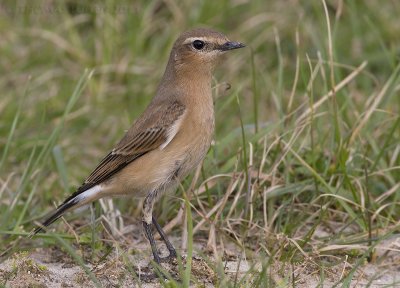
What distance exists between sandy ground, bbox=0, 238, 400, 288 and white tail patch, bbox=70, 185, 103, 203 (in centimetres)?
43

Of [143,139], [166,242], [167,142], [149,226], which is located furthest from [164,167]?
[166,242]

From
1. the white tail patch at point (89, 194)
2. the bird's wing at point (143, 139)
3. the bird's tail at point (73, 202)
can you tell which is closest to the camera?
the bird's tail at point (73, 202)

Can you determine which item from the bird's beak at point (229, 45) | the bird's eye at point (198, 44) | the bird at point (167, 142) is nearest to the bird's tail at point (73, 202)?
the bird at point (167, 142)

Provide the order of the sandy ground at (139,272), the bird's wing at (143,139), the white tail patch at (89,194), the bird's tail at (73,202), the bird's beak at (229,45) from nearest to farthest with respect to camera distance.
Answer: the sandy ground at (139,272) < the bird's tail at (73,202) < the white tail patch at (89,194) < the bird's wing at (143,139) < the bird's beak at (229,45)

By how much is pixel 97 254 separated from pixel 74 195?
46 cm

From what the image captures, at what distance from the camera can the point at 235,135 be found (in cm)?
746

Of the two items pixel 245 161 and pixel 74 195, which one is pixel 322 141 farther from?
pixel 74 195

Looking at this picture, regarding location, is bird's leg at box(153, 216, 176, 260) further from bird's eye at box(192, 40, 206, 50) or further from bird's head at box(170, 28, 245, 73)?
bird's eye at box(192, 40, 206, 50)

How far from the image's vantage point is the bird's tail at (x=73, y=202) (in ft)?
20.2

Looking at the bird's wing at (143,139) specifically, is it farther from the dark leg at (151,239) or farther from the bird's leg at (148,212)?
the dark leg at (151,239)

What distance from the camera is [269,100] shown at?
10008mm

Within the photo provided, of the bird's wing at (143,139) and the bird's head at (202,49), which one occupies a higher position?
the bird's head at (202,49)

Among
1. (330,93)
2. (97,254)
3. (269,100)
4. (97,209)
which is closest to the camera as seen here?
(97,254)

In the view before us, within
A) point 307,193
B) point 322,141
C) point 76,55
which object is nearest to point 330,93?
point 322,141
